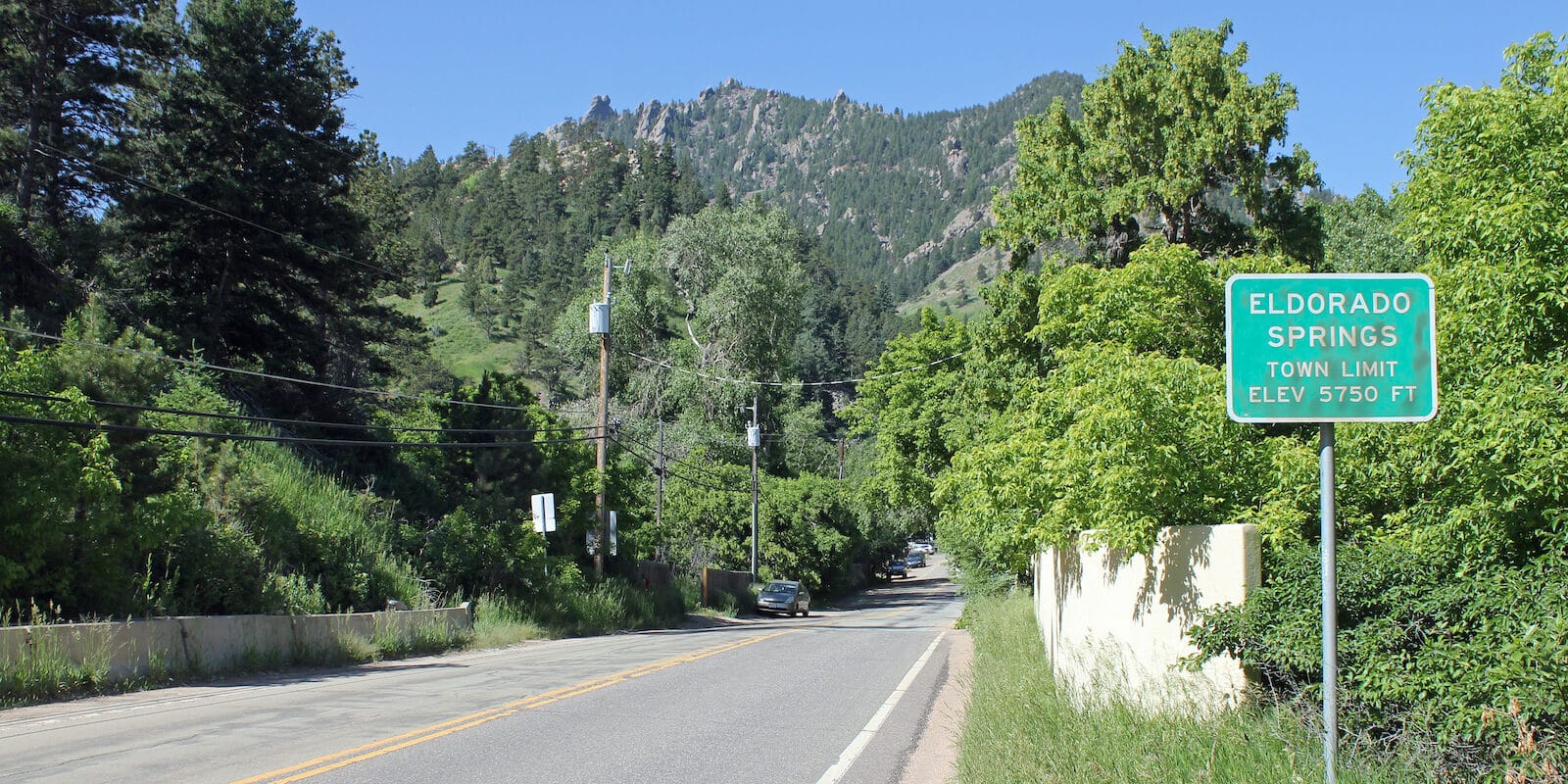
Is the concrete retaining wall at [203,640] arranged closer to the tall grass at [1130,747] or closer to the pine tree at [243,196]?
the tall grass at [1130,747]

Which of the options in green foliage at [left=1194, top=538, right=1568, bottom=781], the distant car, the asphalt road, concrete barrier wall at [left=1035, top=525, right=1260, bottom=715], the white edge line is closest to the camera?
green foliage at [left=1194, top=538, right=1568, bottom=781]

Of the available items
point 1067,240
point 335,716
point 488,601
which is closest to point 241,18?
point 488,601

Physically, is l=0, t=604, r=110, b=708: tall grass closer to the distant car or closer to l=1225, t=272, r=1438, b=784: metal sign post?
l=1225, t=272, r=1438, b=784: metal sign post

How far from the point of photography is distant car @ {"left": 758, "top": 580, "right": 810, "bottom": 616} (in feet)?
138

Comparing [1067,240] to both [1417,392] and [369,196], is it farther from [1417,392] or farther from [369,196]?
[369,196]

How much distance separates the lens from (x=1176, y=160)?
21.2 metres

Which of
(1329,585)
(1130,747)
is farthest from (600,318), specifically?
(1329,585)

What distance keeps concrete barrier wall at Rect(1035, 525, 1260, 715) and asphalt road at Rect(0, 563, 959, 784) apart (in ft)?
6.37

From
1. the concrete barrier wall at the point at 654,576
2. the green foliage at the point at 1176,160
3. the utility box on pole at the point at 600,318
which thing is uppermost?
the green foliage at the point at 1176,160

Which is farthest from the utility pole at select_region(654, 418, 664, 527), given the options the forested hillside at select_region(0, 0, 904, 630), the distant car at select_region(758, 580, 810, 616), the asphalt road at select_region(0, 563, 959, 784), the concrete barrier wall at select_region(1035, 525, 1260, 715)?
the concrete barrier wall at select_region(1035, 525, 1260, 715)

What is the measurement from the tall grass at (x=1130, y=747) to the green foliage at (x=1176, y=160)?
13.6 m

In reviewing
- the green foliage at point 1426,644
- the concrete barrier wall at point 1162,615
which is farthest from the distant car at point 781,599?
the green foliage at point 1426,644

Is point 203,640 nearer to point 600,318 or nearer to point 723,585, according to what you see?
point 600,318

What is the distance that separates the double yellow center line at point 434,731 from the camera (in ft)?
27.1
